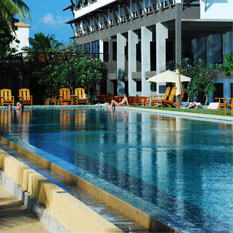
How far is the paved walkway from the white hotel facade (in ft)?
119

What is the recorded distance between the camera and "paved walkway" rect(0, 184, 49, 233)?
6.62 meters

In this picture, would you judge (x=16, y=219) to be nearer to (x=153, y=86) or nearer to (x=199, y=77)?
(x=199, y=77)

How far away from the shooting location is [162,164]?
38.0ft

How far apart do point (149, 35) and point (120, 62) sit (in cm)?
727

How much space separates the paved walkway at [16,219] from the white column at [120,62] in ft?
157

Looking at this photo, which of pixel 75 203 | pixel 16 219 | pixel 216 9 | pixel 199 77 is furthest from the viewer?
pixel 216 9

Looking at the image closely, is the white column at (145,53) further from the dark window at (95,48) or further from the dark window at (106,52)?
the dark window at (95,48)

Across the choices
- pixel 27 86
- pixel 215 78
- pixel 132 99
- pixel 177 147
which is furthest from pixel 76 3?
pixel 177 147

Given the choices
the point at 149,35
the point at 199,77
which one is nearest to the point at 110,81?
the point at 149,35

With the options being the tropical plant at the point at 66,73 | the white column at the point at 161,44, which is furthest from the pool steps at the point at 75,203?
the tropical plant at the point at 66,73

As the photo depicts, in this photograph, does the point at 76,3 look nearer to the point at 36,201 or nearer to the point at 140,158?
the point at 140,158

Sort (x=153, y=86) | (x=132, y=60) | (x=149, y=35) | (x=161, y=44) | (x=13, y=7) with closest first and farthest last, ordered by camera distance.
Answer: (x=13, y=7), (x=161, y=44), (x=153, y=86), (x=149, y=35), (x=132, y=60)

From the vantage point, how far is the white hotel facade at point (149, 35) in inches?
1730

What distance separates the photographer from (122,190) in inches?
336
